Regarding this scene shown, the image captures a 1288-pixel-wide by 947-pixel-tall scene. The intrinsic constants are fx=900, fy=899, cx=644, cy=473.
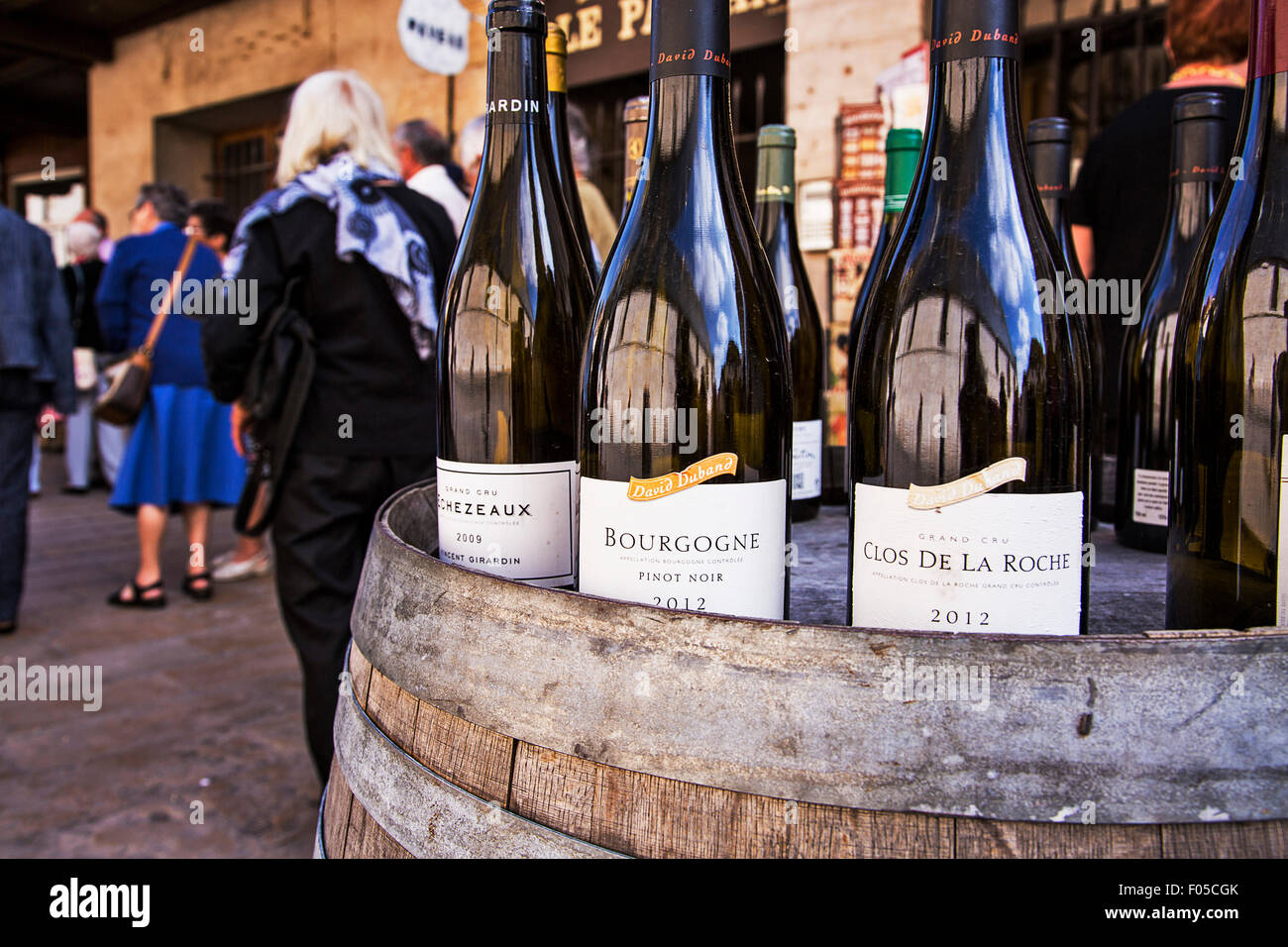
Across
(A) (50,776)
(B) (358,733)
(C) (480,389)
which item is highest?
(C) (480,389)

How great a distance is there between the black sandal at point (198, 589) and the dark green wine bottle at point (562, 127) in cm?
394

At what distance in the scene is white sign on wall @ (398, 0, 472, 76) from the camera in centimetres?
385

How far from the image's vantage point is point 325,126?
2357mm

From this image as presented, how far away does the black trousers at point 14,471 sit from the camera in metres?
3.66

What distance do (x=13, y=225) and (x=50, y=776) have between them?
2282mm

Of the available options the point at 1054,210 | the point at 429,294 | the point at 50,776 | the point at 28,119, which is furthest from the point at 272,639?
the point at 28,119

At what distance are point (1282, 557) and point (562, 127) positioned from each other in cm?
89

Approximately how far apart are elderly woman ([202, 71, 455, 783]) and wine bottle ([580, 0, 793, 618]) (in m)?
1.42

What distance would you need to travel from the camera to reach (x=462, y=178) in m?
3.26

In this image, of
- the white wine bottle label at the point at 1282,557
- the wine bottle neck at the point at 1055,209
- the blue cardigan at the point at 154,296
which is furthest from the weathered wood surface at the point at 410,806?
the blue cardigan at the point at 154,296
